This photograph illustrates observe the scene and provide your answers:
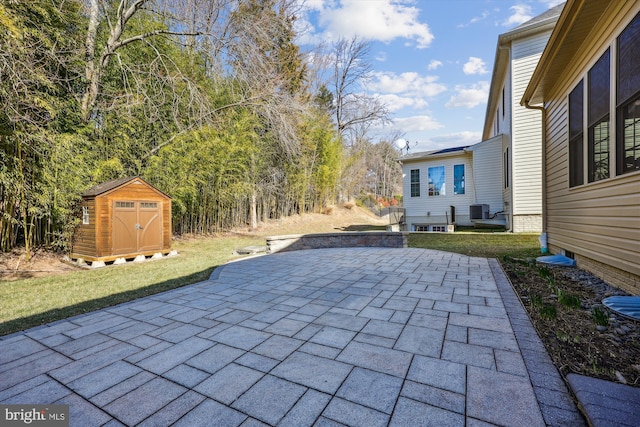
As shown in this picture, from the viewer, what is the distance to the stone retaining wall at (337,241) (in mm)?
6789

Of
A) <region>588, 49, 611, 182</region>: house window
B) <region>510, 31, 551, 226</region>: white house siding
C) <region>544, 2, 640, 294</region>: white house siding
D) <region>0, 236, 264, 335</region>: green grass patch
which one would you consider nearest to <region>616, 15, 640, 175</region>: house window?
<region>544, 2, 640, 294</region>: white house siding

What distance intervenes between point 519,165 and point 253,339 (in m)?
9.04

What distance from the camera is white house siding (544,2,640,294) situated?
2582 mm

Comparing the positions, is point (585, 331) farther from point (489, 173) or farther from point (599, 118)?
point (489, 173)

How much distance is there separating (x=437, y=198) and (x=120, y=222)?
35.3 feet

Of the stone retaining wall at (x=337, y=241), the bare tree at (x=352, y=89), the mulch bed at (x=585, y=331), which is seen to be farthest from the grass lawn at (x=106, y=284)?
the bare tree at (x=352, y=89)

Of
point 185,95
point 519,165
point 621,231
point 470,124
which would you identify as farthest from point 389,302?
point 470,124

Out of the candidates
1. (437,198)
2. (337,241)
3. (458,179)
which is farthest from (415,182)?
(337,241)

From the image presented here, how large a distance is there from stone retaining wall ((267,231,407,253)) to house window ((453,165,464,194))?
19.3ft

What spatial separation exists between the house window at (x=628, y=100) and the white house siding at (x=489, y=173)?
26.1 feet

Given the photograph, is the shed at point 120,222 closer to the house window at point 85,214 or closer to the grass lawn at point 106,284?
the house window at point 85,214

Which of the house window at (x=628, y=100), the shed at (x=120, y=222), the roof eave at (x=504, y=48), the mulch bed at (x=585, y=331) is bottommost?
the mulch bed at (x=585, y=331)

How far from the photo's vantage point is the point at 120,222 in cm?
567

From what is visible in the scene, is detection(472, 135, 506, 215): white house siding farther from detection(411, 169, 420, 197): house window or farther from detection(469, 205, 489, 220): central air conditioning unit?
detection(411, 169, 420, 197): house window
